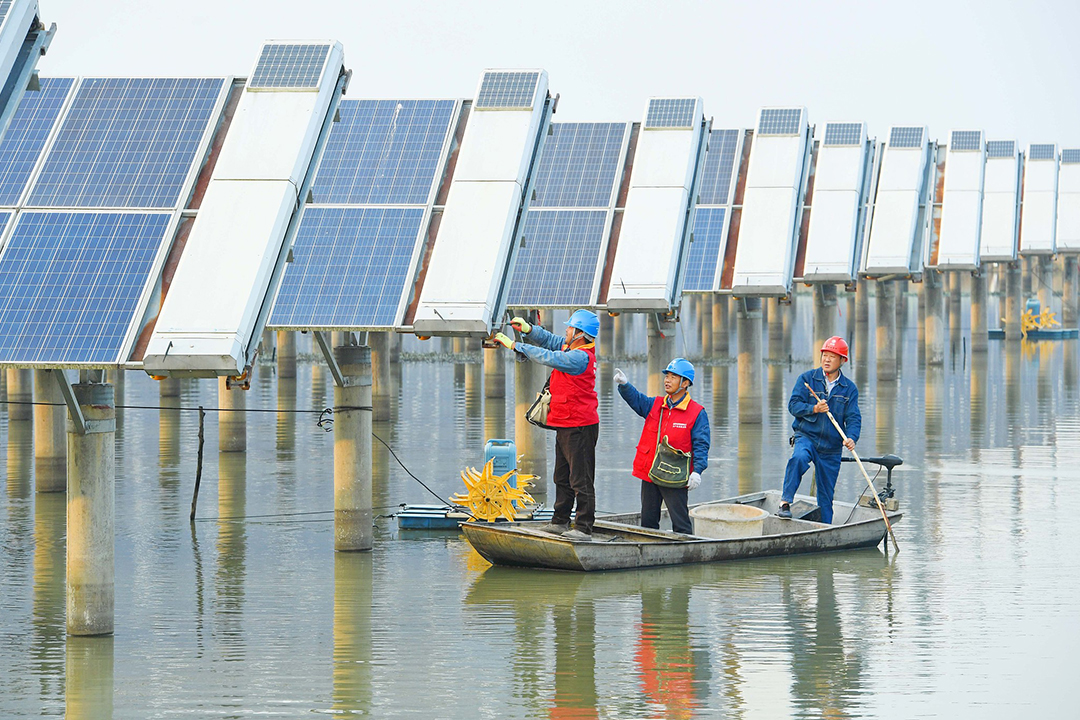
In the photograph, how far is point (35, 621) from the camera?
15289 mm

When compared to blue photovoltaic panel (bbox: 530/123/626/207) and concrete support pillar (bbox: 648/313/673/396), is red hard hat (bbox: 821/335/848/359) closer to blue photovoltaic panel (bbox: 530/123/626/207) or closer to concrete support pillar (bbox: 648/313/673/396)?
concrete support pillar (bbox: 648/313/673/396)

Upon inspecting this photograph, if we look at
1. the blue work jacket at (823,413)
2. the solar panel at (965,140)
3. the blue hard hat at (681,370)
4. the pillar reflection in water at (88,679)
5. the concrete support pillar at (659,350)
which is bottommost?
the pillar reflection in water at (88,679)

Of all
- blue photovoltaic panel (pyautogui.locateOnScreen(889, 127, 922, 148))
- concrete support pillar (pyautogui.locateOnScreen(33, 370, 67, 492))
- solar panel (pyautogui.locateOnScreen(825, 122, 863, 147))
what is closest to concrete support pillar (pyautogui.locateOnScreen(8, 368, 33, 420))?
concrete support pillar (pyautogui.locateOnScreen(33, 370, 67, 492))

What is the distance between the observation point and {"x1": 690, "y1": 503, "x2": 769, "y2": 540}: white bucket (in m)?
18.5

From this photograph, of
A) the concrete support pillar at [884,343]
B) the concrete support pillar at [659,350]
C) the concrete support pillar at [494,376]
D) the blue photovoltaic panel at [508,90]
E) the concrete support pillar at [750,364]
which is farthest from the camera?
the concrete support pillar at [884,343]

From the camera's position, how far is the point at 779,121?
36906mm

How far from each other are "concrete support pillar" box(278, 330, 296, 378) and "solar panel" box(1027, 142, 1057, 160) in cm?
4723

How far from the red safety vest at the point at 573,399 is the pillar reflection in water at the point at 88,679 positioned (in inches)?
207

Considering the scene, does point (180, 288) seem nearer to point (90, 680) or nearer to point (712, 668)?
point (90, 680)

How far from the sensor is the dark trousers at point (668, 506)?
1758 centimetres

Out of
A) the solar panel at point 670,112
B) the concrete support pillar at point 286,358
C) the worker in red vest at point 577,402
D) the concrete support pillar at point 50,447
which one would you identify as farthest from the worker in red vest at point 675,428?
the concrete support pillar at point 286,358

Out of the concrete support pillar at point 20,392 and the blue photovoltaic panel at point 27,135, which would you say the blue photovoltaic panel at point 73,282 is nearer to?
the blue photovoltaic panel at point 27,135

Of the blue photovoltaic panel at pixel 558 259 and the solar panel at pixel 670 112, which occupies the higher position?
the solar panel at pixel 670 112

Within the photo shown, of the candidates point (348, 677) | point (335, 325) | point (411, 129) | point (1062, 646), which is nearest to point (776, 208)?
point (411, 129)
